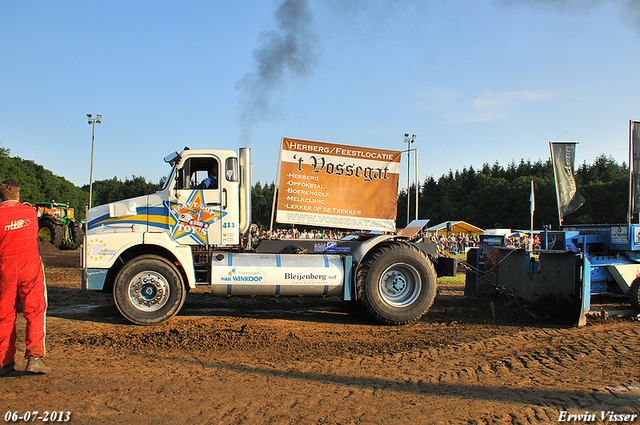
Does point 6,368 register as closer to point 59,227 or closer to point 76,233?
point 59,227

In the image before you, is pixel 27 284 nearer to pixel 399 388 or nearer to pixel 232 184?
pixel 232 184

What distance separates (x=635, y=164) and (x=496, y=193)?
7132cm

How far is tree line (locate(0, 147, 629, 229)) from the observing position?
2414 inches

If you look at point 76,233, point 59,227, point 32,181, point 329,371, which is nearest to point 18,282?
point 329,371

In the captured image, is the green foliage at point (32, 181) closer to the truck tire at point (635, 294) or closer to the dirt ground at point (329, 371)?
the dirt ground at point (329, 371)

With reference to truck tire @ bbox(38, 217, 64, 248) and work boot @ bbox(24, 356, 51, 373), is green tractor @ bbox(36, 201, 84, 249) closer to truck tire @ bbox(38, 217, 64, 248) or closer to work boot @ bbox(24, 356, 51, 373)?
truck tire @ bbox(38, 217, 64, 248)

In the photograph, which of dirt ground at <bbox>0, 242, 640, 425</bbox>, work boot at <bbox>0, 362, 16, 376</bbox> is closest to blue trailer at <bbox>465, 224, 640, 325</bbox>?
dirt ground at <bbox>0, 242, 640, 425</bbox>

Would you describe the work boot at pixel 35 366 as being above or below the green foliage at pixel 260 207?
below

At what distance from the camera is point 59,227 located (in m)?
22.5

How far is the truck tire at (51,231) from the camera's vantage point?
2220cm

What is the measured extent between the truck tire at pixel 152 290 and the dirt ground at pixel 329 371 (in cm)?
24

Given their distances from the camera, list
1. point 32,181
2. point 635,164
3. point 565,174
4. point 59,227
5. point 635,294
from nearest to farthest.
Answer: point 635,294, point 635,164, point 565,174, point 59,227, point 32,181

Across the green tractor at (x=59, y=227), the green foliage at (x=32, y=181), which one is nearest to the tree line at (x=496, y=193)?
the green foliage at (x=32, y=181)

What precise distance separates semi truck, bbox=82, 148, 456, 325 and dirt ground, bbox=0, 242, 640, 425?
53 centimetres
